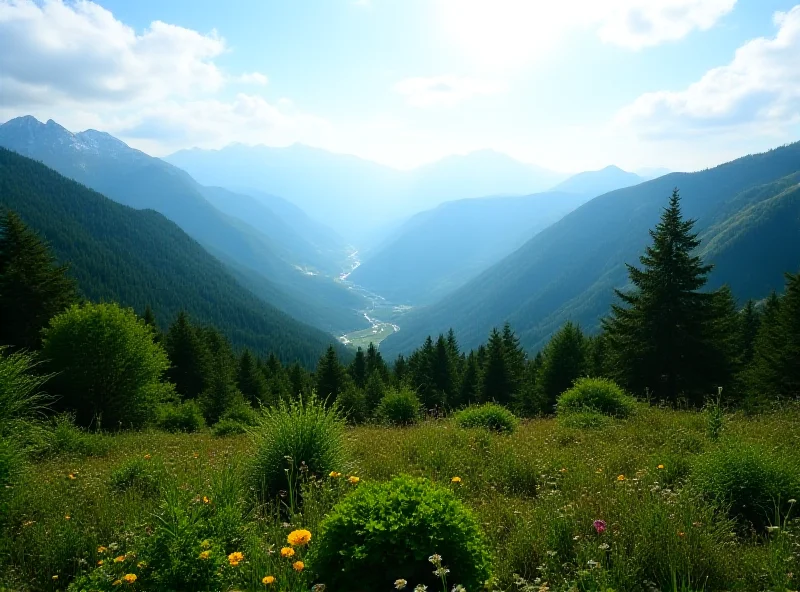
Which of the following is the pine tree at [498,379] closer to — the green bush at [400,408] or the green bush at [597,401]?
the green bush at [400,408]

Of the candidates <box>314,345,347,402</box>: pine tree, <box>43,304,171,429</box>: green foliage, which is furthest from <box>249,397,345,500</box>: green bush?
<box>314,345,347,402</box>: pine tree

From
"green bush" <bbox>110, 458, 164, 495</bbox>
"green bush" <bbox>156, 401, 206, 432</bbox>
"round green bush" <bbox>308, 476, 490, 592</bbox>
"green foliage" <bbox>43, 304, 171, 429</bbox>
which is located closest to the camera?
"round green bush" <bbox>308, 476, 490, 592</bbox>

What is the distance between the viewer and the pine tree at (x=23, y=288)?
77.7 ft

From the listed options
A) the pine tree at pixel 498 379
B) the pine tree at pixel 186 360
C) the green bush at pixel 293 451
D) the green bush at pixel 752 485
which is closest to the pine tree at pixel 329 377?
the pine tree at pixel 186 360

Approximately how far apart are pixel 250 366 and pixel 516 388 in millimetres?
28024

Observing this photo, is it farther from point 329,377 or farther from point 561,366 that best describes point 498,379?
point 329,377

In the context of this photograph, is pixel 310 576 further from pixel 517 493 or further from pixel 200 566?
pixel 517 493

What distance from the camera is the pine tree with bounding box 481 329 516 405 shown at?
1432 inches

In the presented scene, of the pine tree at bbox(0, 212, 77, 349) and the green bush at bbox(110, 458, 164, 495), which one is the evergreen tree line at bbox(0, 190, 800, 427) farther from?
the green bush at bbox(110, 458, 164, 495)

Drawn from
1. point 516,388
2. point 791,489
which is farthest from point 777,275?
point 791,489

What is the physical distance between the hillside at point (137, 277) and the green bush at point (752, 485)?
139706 mm

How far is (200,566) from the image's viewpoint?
3.26 meters

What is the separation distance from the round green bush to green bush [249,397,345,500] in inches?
75.9

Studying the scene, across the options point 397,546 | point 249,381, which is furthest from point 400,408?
point 249,381
